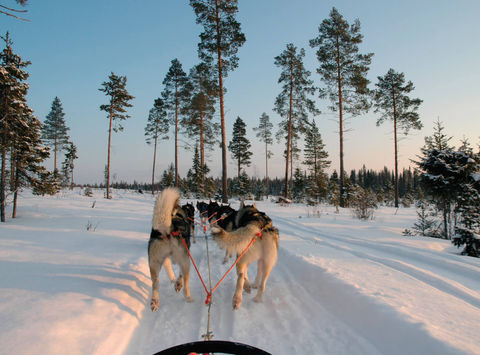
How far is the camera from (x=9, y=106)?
29.3ft

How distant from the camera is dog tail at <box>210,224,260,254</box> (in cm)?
277

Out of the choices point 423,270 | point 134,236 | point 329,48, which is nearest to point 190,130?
point 329,48

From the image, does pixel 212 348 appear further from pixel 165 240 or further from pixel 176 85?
pixel 176 85

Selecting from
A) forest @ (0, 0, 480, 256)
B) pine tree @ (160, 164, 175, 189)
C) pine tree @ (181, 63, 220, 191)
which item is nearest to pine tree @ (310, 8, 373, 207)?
forest @ (0, 0, 480, 256)

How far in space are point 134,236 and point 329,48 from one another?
59.3 ft

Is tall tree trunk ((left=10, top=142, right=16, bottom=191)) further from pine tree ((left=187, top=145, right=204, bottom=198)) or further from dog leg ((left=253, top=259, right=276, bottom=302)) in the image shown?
pine tree ((left=187, top=145, right=204, bottom=198))

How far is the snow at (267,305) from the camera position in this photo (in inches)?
87.1

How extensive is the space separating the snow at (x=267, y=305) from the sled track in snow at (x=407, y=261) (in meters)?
0.03

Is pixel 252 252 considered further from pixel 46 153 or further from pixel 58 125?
pixel 58 125

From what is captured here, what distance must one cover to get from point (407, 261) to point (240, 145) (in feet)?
108

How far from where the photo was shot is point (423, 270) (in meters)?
3.99

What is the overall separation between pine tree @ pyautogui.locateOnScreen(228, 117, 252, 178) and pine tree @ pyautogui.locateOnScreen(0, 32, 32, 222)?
28.1m

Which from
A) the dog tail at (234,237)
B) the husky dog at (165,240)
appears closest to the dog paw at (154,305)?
the husky dog at (165,240)

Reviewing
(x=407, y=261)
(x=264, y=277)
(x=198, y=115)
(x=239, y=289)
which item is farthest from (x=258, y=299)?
(x=198, y=115)
